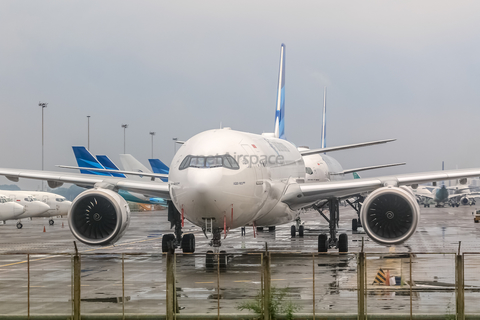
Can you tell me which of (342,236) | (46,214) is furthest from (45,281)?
(46,214)

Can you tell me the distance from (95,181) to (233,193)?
6.23 metres

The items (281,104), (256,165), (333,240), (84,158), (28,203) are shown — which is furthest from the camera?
(28,203)

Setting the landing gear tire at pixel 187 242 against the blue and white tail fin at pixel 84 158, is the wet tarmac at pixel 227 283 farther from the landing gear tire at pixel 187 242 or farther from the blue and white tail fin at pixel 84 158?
Result: the blue and white tail fin at pixel 84 158

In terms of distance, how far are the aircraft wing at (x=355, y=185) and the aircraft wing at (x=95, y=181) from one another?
4.14 meters

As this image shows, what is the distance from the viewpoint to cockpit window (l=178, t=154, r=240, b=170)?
51.6 feet

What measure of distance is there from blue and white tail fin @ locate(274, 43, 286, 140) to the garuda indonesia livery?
699 centimetres

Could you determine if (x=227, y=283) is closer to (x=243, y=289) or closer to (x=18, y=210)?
(x=243, y=289)

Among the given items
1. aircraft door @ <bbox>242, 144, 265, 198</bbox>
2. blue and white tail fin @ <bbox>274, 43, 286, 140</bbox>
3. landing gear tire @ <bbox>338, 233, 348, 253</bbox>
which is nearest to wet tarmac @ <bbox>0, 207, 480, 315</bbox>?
landing gear tire @ <bbox>338, 233, 348, 253</bbox>

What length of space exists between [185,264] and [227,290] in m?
5.64

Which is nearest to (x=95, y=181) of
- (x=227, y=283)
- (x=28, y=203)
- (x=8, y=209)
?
(x=227, y=283)

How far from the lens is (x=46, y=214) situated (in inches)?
1908

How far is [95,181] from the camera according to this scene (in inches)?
781

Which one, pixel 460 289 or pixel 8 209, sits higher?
pixel 460 289

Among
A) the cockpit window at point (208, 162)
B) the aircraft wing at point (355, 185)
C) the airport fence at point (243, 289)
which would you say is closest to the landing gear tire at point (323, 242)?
the airport fence at point (243, 289)
